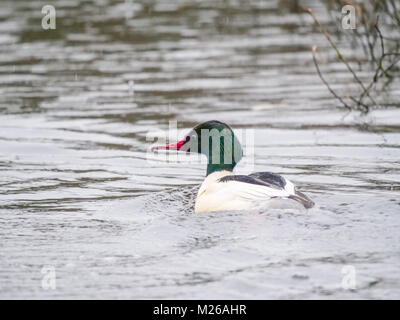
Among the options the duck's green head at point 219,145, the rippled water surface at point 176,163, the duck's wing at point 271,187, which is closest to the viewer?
the rippled water surface at point 176,163

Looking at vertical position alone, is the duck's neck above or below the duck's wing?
above

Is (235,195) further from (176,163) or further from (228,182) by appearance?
(176,163)

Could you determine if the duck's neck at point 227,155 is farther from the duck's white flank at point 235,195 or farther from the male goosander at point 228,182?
the duck's white flank at point 235,195

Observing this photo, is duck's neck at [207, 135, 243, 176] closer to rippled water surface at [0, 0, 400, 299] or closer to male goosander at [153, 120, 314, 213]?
male goosander at [153, 120, 314, 213]

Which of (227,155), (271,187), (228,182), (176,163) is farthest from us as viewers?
(176,163)

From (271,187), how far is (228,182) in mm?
448

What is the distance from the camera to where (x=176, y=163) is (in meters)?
11.4

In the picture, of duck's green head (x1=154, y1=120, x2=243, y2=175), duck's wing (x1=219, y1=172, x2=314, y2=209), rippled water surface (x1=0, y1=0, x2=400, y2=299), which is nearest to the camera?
rippled water surface (x1=0, y1=0, x2=400, y2=299)

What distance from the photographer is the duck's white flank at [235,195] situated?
8070 millimetres

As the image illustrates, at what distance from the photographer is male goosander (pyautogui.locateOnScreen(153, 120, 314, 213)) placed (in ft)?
26.5

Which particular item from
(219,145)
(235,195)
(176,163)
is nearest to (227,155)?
(219,145)

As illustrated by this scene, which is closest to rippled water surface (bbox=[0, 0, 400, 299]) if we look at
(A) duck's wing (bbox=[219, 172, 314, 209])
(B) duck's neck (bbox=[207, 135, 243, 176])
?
(A) duck's wing (bbox=[219, 172, 314, 209])

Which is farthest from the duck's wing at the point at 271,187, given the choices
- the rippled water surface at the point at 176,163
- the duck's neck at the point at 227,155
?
the duck's neck at the point at 227,155

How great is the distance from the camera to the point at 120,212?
349 inches
